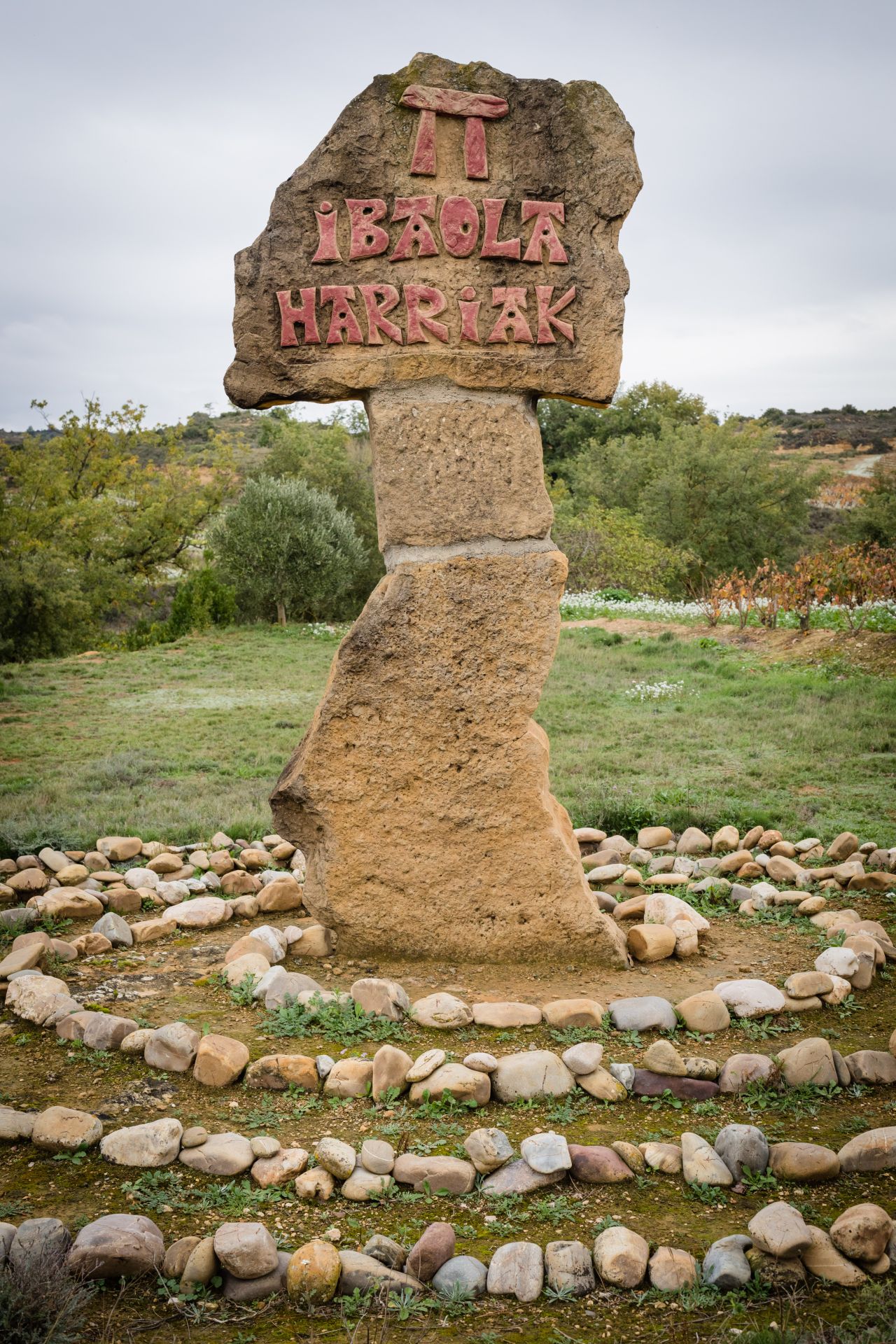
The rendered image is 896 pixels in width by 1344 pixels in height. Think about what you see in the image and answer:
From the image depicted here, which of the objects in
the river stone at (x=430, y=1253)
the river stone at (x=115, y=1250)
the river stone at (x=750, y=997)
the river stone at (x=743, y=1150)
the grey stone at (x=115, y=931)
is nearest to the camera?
the river stone at (x=115, y=1250)

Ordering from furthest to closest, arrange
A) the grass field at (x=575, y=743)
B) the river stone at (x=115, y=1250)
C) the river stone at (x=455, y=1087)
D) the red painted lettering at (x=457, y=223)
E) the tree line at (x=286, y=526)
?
the tree line at (x=286, y=526)
the grass field at (x=575, y=743)
the red painted lettering at (x=457, y=223)
the river stone at (x=455, y=1087)
the river stone at (x=115, y=1250)

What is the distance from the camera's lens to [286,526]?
67.7 ft

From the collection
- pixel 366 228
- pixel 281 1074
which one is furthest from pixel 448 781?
pixel 366 228

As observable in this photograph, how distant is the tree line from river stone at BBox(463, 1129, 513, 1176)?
42.0ft

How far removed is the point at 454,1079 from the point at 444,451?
272 cm

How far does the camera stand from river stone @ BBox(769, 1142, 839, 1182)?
3.07 meters

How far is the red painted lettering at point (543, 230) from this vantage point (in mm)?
4840

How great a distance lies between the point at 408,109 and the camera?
4.79m

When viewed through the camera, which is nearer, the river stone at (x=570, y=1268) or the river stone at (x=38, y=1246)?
the river stone at (x=38, y=1246)

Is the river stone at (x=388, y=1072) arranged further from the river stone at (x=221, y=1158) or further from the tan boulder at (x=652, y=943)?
the tan boulder at (x=652, y=943)

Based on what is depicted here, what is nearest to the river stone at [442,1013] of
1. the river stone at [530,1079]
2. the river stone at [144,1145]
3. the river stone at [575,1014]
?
the river stone at [575,1014]

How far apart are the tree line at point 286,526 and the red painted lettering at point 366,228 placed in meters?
11.3

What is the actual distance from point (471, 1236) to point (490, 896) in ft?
6.58

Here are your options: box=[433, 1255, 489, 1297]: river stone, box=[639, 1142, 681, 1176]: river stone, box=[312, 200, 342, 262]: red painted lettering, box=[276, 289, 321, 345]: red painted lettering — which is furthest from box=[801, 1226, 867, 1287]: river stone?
box=[312, 200, 342, 262]: red painted lettering
